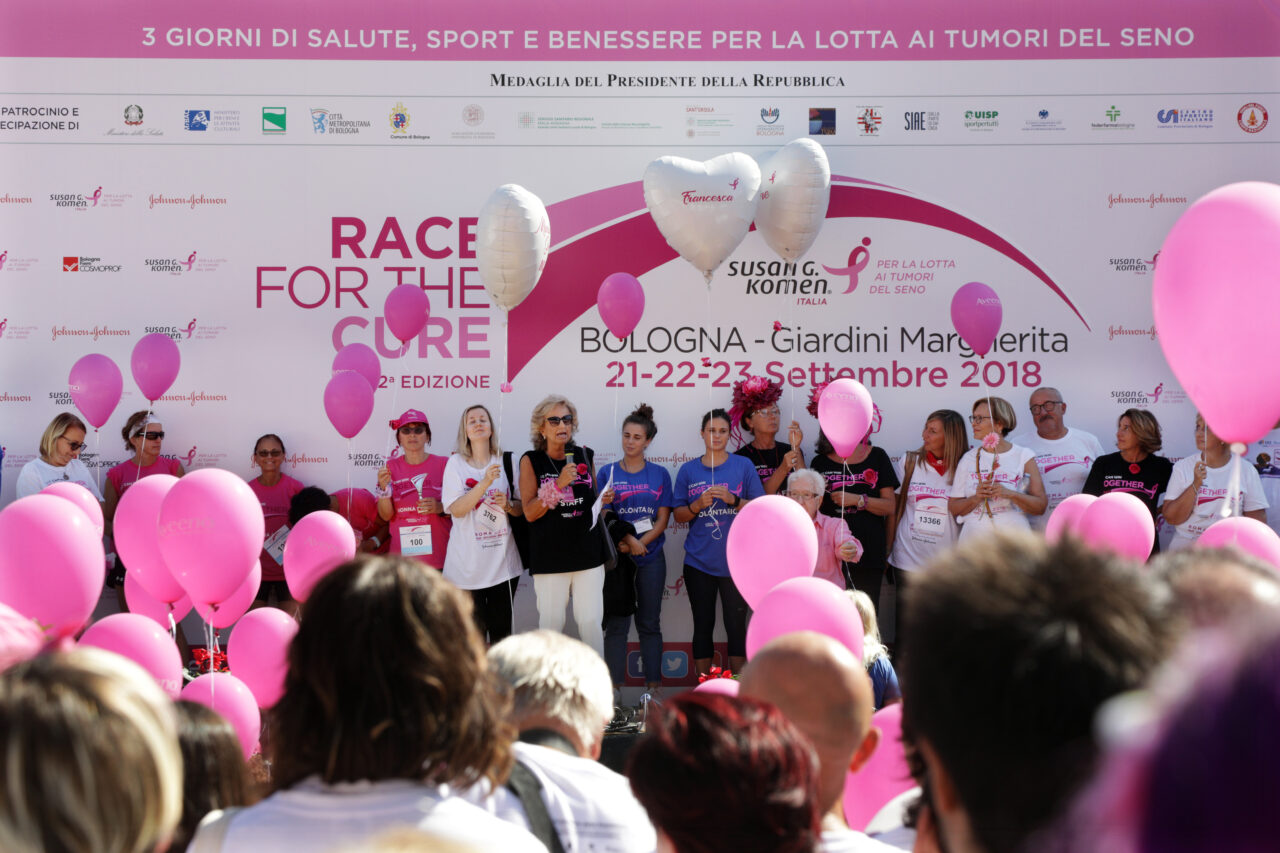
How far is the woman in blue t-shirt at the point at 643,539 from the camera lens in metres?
5.31

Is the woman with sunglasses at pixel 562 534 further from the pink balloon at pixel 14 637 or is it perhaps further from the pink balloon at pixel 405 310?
the pink balloon at pixel 14 637

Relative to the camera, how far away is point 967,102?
19.3 feet

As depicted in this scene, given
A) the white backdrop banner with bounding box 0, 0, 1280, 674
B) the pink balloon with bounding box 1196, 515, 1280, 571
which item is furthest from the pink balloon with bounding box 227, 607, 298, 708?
the pink balloon with bounding box 1196, 515, 1280, 571

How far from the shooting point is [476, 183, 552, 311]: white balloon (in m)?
5.16

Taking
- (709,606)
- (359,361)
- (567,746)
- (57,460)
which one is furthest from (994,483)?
(57,460)

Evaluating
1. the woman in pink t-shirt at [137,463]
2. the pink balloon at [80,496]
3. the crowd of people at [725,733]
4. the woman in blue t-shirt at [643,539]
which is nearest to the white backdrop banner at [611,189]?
the woman in pink t-shirt at [137,463]

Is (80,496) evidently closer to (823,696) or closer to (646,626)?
(646,626)

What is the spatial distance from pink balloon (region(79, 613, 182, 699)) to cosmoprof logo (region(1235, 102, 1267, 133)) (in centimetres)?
603

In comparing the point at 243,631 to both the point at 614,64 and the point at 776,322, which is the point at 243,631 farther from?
the point at 614,64

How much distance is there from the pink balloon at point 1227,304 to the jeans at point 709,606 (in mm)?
2848

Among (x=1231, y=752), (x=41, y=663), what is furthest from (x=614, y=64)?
(x=1231, y=752)

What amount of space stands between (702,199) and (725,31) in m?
1.32

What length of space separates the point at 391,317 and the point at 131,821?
4803mm

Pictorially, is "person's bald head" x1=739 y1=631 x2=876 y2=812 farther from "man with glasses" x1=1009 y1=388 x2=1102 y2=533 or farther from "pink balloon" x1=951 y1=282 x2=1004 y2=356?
"man with glasses" x1=1009 y1=388 x2=1102 y2=533
